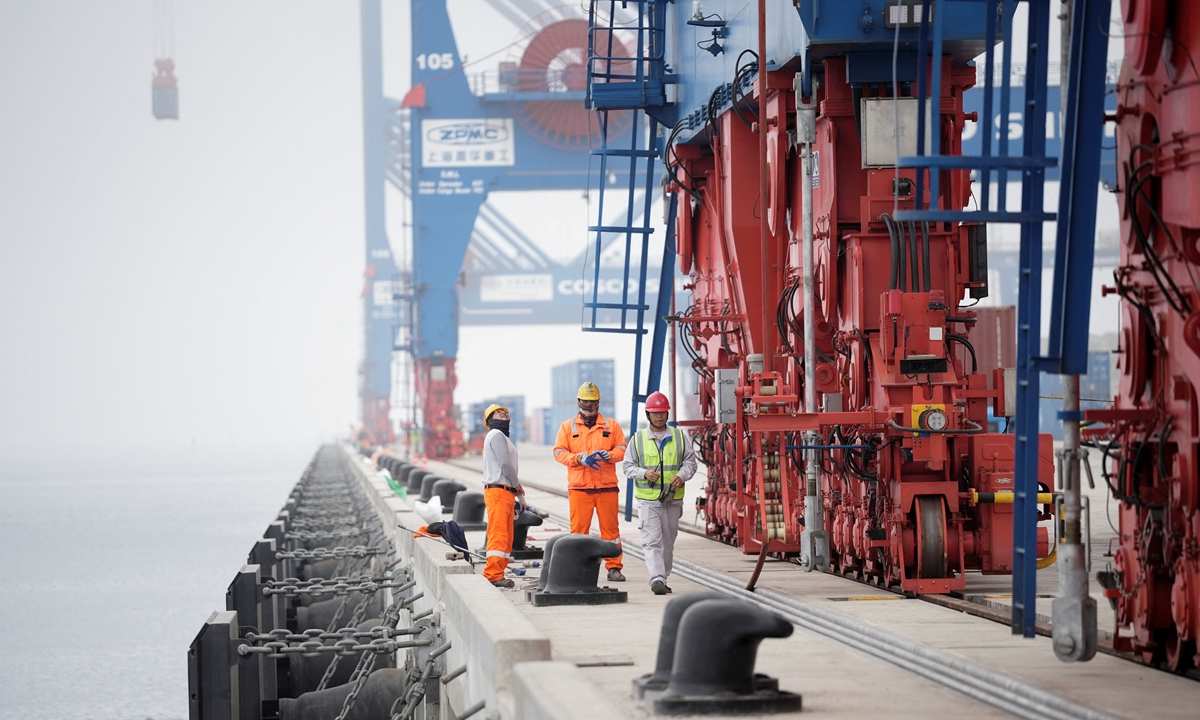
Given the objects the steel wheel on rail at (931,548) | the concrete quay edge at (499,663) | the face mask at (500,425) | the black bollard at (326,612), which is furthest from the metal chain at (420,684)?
the black bollard at (326,612)

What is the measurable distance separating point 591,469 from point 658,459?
60 cm

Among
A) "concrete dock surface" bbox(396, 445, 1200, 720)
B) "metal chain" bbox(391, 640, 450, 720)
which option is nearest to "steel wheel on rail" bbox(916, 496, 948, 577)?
"concrete dock surface" bbox(396, 445, 1200, 720)

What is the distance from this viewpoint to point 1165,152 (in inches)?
281

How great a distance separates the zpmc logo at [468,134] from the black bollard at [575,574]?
3291 cm

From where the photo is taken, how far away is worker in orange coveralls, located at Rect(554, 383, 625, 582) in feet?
38.6

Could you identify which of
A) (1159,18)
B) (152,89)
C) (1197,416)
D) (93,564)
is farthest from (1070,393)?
(152,89)

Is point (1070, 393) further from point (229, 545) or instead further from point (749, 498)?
point (229, 545)

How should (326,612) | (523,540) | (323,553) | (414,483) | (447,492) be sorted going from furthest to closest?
(414,483) → (447,492) → (326,612) → (323,553) → (523,540)

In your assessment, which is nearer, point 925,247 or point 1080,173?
point 1080,173

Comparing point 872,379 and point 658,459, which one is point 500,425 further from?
point 872,379

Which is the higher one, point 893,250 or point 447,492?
point 893,250

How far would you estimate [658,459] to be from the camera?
1155 centimetres

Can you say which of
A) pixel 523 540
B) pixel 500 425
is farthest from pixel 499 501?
pixel 523 540

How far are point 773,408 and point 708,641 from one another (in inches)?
227
